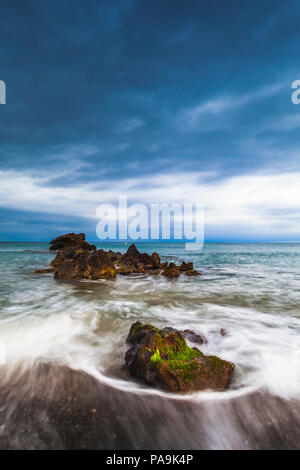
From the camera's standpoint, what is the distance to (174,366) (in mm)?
3293

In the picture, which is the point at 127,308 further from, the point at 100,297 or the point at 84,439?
the point at 84,439

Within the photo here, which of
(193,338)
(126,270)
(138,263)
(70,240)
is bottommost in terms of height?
(126,270)

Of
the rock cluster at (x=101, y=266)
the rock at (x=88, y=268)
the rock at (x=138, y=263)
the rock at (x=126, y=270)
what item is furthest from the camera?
the rock at (x=138, y=263)

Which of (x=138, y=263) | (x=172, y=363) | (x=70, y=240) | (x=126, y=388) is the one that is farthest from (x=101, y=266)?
(x=70, y=240)

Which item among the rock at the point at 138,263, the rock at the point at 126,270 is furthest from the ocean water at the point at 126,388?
the rock at the point at 138,263

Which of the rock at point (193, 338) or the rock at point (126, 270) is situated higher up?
the rock at point (193, 338)

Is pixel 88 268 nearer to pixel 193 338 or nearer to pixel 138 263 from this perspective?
pixel 138 263

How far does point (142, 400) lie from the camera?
2.99m

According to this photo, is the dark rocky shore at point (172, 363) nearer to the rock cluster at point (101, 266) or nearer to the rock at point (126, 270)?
the rock cluster at point (101, 266)

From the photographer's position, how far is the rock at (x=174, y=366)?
319 centimetres

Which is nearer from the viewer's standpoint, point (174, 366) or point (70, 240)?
point (174, 366)

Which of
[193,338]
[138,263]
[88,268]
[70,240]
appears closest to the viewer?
[193,338]

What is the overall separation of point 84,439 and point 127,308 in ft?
17.4
